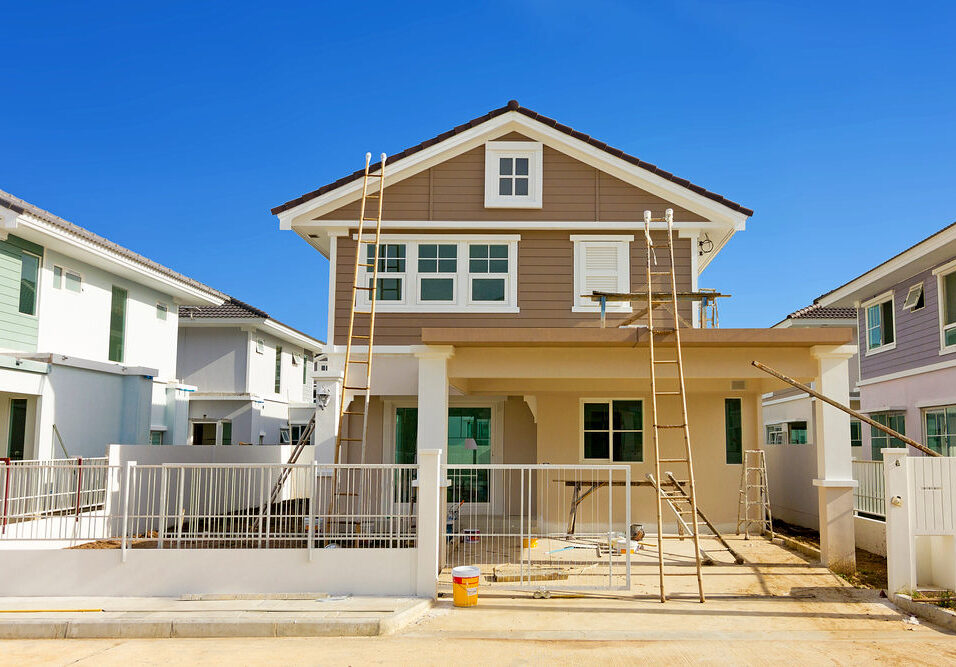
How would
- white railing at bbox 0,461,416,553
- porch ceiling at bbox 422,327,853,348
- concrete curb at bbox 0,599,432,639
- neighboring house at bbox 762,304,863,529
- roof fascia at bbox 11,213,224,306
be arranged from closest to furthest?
concrete curb at bbox 0,599,432,639
white railing at bbox 0,461,416,553
porch ceiling at bbox 422,327,853,348
roof fascia at bbox 11,213,224,306
neighboring house at bbox 762,304,863,529

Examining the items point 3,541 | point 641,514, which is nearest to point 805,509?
point 641,514

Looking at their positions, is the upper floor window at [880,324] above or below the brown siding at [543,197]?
below

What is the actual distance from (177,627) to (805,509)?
13803 millimetres

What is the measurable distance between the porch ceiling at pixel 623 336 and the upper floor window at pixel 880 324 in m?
8.76

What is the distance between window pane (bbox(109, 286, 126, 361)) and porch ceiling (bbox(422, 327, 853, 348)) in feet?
31.3

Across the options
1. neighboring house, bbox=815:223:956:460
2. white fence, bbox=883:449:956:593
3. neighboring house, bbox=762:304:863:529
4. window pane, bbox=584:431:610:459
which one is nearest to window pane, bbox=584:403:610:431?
window pane, bbox=584:431:610:459

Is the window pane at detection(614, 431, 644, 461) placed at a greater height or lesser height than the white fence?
greater

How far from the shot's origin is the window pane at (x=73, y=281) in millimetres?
16406

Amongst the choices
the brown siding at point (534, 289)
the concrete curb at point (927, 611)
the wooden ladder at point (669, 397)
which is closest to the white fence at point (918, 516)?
the concrete curb at point (927, 611)

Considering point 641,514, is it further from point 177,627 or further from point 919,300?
point 177,627

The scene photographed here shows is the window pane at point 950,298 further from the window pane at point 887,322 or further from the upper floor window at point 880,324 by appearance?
the window pane at point 887,322

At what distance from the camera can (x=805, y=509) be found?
57.3ft

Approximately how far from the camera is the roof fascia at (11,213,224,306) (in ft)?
47.1

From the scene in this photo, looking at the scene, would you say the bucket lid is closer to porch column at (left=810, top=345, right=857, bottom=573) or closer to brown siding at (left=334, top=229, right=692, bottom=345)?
porch column at (left=810, top=345, right=857, bottom=573)
